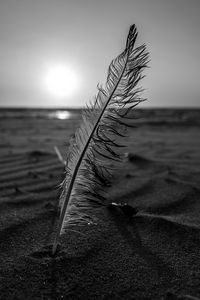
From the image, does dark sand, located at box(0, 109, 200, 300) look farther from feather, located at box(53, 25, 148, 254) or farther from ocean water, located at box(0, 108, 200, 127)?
ocean water, located at box(0, 108, 200, 127)

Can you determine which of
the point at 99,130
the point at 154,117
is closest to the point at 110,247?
the point at 99,130

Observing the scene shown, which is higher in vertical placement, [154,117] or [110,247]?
[110,247]

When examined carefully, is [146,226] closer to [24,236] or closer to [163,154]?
[24,236]

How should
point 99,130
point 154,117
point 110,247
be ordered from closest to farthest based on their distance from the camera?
1. point 99,130
2. point 110,247
3. point 154,117

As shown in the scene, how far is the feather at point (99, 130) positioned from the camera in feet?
4.20

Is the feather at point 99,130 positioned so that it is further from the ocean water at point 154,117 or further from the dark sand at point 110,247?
the ocean water at point 154,117

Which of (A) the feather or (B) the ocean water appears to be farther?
(B) the ocean water

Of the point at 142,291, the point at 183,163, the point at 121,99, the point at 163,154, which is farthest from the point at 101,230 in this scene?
the point at 163,154

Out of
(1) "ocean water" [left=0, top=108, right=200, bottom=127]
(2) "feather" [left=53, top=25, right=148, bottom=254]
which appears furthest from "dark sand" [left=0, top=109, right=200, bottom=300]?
(1) "ocean water" [left=0, top=108, right=200, bottom=127]

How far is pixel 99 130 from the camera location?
137cm

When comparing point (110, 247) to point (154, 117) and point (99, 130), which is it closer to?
point (99, 130)

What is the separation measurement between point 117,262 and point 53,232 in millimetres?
463

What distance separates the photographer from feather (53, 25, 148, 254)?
1281mm

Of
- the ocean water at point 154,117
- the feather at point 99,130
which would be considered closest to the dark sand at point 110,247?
the feather at point 99,130
